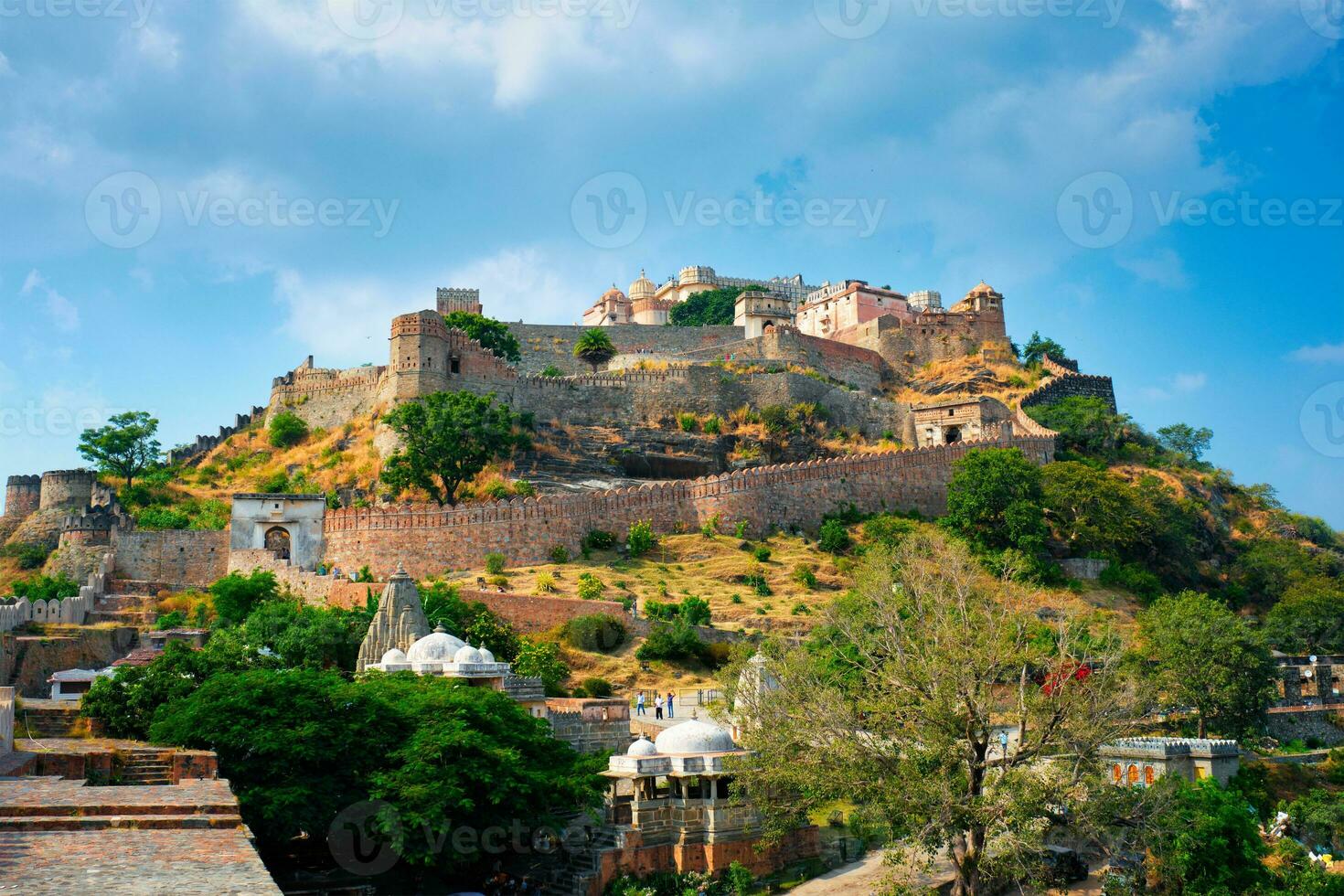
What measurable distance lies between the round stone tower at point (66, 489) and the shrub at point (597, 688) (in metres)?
27.5

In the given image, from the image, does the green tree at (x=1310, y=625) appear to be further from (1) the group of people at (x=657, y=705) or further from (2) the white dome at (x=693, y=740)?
(2) the white dome at (x=693, y=740)

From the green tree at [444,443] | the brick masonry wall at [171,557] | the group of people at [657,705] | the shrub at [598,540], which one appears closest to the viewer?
the group of people at [657,705]

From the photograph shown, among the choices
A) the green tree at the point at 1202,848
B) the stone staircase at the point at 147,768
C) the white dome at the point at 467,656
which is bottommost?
the green tree at the point at 1202,848

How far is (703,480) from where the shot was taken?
155 feet

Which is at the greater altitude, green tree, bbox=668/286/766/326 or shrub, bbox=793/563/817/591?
green tree, bbox=668/286/766/326

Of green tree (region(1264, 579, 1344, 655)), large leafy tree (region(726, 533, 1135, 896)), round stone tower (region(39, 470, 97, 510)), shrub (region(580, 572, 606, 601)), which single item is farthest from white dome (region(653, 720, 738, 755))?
round stone tower (region(39, 470, 97, 510))

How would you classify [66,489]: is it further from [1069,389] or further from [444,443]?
[1069,389]

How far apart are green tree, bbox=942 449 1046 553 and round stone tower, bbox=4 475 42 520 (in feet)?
119

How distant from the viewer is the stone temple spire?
1190 inches

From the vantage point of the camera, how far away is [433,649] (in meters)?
28.3

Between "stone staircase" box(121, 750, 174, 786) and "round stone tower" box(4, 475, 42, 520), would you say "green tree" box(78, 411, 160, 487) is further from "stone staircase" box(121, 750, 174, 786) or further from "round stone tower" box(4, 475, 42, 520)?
"stone staircase" box(121, 750, 174, 786)

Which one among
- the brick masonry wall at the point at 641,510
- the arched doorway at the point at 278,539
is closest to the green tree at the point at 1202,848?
the brick masonry wall at the point at 641,510

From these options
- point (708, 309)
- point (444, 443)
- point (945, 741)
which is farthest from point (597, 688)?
point (708, 309)

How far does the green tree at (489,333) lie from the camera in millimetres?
62438
